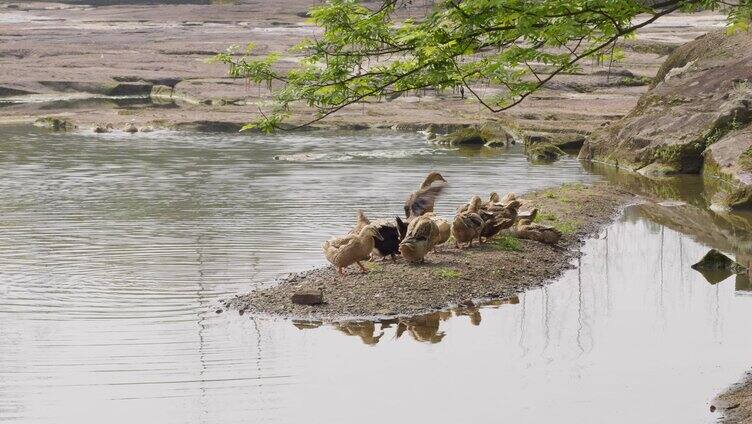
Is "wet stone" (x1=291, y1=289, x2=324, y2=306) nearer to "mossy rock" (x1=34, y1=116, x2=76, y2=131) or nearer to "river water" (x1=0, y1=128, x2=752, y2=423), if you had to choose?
"river water" (x1=0, y1=128, x2=752, y2=423)

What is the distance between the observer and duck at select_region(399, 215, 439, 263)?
48.6ft

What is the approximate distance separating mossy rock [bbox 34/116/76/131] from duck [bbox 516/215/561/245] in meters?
22.9

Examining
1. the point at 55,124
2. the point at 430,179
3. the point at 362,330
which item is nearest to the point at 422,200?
the point at 430,179

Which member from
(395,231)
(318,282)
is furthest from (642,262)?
(318,282)

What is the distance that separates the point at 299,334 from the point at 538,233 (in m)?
5.38

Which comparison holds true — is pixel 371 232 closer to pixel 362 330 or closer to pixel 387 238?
pixel 387 238

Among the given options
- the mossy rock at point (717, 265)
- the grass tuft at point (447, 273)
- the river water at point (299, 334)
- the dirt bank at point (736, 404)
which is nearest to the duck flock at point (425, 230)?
the grass tuft at point (447, 273)

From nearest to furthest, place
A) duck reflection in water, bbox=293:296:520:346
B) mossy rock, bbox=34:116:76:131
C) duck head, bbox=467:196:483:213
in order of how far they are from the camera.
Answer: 1. duck reflection in water, bbox=293:296:520:346
2. duck head, bbox=467:196:483:213
3. mossy rock, bbox=34:116:76:131

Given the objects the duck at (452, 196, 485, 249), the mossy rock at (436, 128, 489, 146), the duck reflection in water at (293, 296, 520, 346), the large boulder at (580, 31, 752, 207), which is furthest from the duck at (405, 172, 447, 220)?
the mossy rock at (436, 128, 489, 146)

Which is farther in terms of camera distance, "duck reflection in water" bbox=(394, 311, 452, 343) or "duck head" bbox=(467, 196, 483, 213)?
"duck head" bbox=(467, 196, 483, 213)

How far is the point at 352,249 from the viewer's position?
14.6m

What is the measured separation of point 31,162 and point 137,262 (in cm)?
1369

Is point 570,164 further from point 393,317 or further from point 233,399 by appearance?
point 233,399

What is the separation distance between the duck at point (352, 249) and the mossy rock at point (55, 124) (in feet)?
78.9
